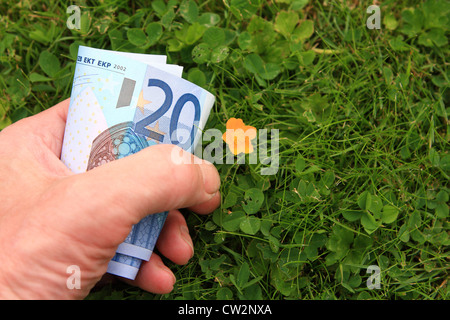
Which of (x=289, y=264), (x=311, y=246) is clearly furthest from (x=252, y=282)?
(x=311, y=246)

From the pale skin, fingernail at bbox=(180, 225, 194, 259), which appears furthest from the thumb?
fingernail at bbox=(180, 225, 194, 259)

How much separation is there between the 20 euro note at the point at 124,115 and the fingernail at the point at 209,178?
21cm

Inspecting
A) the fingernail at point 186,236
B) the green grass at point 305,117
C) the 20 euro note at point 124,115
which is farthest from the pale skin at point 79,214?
the green grass at point 305,117

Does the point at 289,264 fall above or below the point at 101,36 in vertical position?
below

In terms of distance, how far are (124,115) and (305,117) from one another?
96 cm

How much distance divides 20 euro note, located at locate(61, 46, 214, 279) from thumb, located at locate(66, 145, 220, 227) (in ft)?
0.86

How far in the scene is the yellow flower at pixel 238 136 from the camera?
2053 millimetres

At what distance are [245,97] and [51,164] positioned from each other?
1.06 metres

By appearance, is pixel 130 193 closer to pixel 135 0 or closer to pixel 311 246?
pixel 311 246

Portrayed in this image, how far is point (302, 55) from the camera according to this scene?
2.26 metres

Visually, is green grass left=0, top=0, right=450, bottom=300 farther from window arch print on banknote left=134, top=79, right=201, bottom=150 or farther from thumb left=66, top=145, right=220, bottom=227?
thumb left=66, top=145, right=220, bottom=227

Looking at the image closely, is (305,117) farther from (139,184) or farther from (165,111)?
(139,184)

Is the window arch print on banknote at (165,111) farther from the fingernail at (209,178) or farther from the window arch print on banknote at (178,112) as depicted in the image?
the fingernail at (209,178)

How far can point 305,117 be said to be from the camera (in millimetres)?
2164
